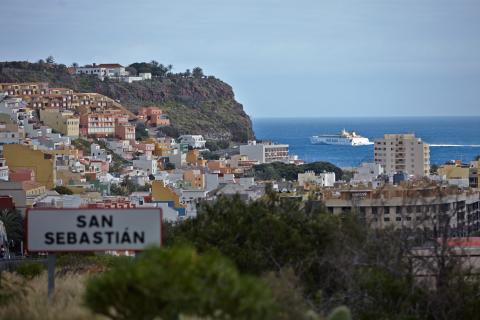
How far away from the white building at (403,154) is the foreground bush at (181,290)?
77221 mm

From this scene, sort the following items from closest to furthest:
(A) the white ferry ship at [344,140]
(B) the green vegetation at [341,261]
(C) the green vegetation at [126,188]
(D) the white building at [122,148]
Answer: (B) the green vegetation at [341,261]
(C) the green vegetation at [126,188]
(D) the white building at [122,148]
(A) the white ferry ship at [344,140]

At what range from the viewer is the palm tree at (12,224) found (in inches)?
1321

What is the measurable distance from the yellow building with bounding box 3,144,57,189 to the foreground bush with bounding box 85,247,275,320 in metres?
49.1

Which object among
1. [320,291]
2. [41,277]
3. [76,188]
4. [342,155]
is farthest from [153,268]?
[342,155]

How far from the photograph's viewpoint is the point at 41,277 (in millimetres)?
11320

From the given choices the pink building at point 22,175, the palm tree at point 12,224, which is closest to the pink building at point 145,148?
the pink building at point 22,175

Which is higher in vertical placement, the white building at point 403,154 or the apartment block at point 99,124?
the apartment block at point 99,124

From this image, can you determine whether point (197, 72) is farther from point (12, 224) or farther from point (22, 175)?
point (12, 224)

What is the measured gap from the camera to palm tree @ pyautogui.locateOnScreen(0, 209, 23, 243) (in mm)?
33562

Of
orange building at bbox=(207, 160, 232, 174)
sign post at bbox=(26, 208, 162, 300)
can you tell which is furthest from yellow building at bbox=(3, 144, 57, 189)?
sign post at bbox=(26, 208, 162, 300)

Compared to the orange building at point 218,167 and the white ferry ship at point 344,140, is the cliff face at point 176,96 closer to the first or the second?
the white ferry ship at point 344,140

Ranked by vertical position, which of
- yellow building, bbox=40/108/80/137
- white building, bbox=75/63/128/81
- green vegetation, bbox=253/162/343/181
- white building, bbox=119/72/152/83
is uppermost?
white building, bbox=75/63/128/81

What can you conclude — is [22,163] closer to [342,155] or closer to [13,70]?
[13,70]

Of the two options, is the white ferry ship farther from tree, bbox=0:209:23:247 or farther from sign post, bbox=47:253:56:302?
sign post, bbox=47:253:56:302
